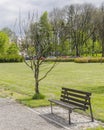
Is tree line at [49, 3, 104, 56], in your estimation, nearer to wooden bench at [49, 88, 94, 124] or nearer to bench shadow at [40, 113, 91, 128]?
wooden bench at [49, 88, 94, 124]

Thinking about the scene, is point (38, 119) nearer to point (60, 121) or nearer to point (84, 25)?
point (60, 121)

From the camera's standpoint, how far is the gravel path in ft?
30.0

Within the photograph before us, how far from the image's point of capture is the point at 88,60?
6109 centimetres

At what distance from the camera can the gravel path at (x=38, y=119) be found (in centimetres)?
914

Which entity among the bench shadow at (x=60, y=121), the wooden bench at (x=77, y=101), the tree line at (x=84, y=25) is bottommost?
the bench shadow at (x=60, y=121)

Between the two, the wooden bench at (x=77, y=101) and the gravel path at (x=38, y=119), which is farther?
the wooden bench at (x=77, y=101)

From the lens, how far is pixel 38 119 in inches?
400

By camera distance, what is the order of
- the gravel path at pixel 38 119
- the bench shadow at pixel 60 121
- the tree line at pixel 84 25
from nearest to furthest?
1. the gravel path at pixel 38 119
2. the bench shadow at pixel 60 121
3. the tree line at pixel 84 25

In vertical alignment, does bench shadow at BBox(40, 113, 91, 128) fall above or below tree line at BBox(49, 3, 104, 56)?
below

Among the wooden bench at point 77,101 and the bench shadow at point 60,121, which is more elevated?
the wooden bench at point 77,101

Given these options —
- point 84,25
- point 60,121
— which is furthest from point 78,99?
point 84,25

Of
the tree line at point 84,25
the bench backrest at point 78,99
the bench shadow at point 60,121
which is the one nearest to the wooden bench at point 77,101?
the bench backrest at point 78,99

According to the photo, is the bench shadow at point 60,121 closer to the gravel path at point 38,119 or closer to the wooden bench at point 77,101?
the gravel path at point 38,119

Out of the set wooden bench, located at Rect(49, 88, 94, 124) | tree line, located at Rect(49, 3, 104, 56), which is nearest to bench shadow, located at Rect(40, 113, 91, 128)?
wooden bench, located at Rect(49, 88, 94, 124)
